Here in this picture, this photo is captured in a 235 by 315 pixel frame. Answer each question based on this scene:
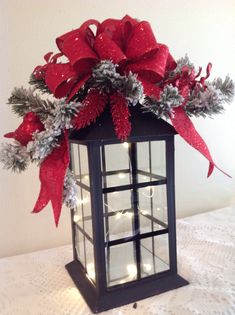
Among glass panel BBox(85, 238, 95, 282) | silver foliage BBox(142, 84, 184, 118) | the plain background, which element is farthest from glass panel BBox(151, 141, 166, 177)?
the plain background

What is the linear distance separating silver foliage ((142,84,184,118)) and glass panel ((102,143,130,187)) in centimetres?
11

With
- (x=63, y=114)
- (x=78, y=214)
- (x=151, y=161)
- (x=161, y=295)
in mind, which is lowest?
(x=161, y=295)

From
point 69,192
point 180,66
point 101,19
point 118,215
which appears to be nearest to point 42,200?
point 69,192

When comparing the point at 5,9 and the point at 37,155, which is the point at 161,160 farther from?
the point at 5,9

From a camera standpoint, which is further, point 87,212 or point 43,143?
point 87,212

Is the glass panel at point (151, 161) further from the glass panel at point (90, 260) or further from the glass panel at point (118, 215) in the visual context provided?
the glass panel at point (90, 260)

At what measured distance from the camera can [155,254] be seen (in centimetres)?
65

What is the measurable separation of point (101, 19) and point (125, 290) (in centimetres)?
79

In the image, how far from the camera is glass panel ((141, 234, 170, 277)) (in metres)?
0.64

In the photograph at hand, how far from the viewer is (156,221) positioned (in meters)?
0.64

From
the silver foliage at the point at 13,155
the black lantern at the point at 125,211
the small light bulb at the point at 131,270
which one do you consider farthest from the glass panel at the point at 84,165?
the small light bulb at the point at 131,270

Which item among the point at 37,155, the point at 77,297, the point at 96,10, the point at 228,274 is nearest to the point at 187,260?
the point at 228,274

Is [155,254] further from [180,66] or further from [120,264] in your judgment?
[180,66]

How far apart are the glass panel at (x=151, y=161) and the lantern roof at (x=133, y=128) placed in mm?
35
